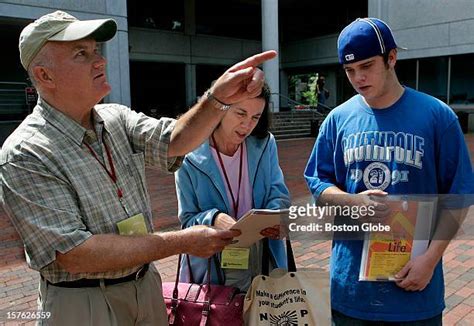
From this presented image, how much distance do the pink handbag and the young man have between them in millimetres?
449

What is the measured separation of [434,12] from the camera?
1997 cm

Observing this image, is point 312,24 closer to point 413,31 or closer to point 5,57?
point 413,31

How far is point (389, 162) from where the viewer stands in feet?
5.65

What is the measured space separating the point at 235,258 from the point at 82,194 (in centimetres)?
80

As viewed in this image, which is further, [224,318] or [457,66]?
[457,66]

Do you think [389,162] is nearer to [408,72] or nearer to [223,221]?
[223,221]

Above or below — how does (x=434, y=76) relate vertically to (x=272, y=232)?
above

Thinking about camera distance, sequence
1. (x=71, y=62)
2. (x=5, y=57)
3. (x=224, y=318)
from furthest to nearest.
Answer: (x=5, y=57) < (x=224, y=318) < (x=71, y=62)

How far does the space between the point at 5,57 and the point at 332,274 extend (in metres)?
19.3

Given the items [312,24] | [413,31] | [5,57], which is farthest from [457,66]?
[5,57]

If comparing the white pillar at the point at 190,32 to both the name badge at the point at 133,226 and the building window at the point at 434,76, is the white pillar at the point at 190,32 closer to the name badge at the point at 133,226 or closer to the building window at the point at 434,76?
the building window at the point at 434,76

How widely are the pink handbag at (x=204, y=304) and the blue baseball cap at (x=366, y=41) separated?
111 cm

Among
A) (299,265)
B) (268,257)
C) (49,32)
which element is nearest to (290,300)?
(268,257)

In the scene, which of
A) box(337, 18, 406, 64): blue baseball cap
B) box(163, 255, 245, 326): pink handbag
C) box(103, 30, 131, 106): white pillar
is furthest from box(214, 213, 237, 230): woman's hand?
box(103, 30, 131, 106): white pillar
